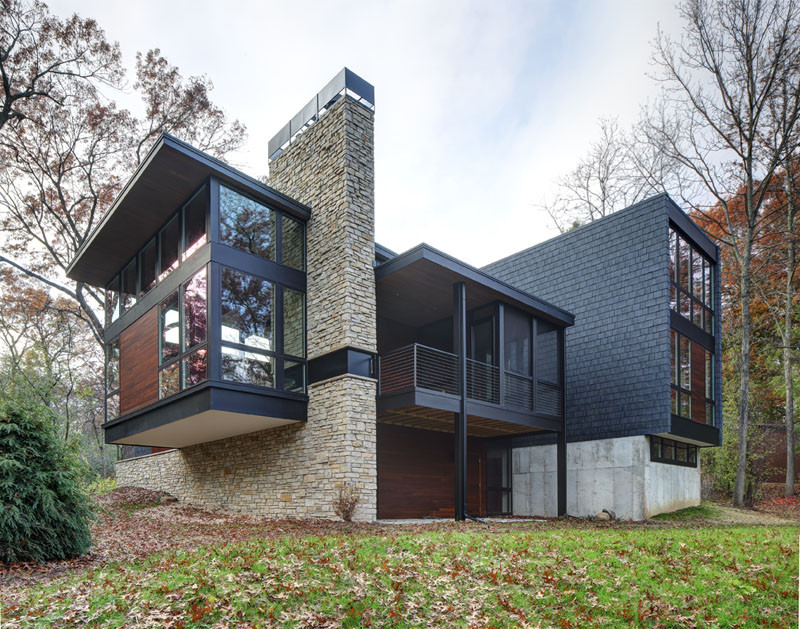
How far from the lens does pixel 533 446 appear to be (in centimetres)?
1473

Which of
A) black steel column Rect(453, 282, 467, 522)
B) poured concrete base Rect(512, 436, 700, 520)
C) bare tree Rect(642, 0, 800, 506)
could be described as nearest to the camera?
black steel column Rect(453, 282, 467, 522)

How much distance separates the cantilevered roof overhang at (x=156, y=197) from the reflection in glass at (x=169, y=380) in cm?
329

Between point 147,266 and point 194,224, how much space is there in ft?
9.52

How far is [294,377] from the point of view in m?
11.1

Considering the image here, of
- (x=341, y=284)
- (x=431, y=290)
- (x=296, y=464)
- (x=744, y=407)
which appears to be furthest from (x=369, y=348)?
(x=744, y=407)

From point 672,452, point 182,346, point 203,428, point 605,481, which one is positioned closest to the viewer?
point 182,346

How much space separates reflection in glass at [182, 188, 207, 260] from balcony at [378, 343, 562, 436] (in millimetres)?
4242

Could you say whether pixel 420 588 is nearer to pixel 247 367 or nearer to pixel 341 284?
pixel 247 367

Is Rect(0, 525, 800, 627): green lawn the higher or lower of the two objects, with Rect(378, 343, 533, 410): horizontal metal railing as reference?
lower

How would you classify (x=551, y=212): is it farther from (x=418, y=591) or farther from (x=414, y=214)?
(x=418, y=591)

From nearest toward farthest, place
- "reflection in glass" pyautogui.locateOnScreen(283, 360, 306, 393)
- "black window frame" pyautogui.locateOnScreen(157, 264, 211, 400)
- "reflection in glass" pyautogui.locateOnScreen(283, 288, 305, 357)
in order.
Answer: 1. "black window frame" pyautogui.locateOnScreen(157, 264, 211, 400)
2. "reflection in glass" pyautogui.locateOnScreen(283, 360, 306, 393)
3. "reflection in glass" pyautogui.locateOnScreen(283, 288, 305, 357)

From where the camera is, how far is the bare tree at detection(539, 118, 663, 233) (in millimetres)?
22656

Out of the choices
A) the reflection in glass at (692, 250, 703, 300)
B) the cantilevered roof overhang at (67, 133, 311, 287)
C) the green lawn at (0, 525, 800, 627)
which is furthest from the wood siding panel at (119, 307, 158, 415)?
the reflection in glass at (692, 250, 703, 300)

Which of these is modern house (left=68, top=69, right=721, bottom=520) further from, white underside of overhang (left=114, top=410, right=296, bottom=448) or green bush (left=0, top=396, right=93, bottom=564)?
green bush (left=0, top=396, right=93, bottom=564)
